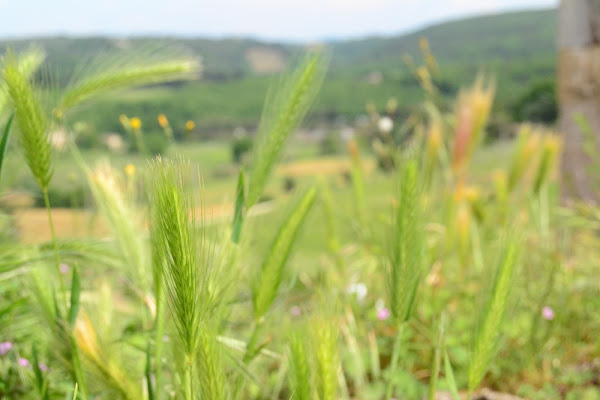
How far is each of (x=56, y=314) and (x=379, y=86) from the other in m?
42.2

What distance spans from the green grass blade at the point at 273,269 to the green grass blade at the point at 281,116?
8cm

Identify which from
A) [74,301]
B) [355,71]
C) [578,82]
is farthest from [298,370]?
[355,71]

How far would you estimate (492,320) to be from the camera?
2.37 feet

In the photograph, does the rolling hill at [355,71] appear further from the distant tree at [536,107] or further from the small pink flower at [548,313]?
the small pink flower at [548,313]

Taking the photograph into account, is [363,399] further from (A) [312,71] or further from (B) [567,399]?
(A) [312,71]

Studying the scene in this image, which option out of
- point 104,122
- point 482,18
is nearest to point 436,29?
point 482,18

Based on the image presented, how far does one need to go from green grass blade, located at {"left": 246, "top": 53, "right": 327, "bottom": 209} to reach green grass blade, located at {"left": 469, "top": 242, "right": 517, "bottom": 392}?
0.31 meters

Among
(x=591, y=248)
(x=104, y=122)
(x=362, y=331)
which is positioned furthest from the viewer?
(x=104, y=122)

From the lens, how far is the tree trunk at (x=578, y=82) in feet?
9.09

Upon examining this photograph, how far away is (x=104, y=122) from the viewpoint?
31609 mm

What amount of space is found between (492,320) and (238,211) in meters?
0.34

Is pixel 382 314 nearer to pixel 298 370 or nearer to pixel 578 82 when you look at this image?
pixel 298 370

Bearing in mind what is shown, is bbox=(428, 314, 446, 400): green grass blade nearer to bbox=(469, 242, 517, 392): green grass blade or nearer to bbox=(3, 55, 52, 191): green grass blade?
bbox=(469, 242, 517, 392): green grass blade

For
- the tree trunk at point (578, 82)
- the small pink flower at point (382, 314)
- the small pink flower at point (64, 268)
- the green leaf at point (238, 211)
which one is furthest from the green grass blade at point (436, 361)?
the tree trunk at point (578, 82)
